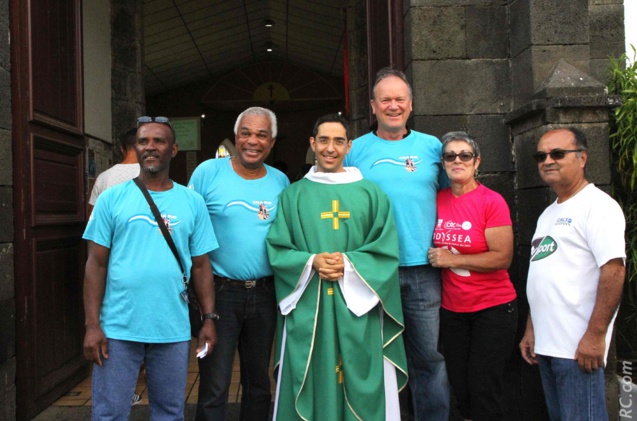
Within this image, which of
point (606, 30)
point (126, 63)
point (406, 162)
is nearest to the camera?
point (406, 162)

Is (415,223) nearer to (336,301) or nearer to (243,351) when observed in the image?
(336,301)

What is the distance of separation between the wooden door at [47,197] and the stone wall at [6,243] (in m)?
0.06

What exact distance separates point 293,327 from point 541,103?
71.7 inches

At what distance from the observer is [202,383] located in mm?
2824

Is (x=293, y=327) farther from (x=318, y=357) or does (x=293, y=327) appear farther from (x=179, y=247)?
(x=179, y=247)

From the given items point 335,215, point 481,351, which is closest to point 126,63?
A: point 335,215

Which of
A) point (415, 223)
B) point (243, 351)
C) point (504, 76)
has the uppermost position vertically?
point (504, 76)

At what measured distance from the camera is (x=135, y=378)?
2562 mm

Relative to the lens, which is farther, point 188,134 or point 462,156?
point 188,134

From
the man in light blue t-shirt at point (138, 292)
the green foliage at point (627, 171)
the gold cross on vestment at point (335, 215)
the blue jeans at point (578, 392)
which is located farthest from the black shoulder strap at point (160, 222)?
the green foliage at point (627, 171)

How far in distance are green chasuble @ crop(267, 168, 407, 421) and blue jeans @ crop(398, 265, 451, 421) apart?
16cm

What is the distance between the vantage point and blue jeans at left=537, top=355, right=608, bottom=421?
2.46 meters

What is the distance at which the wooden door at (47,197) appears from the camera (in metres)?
3.52

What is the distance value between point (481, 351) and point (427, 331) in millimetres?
279
